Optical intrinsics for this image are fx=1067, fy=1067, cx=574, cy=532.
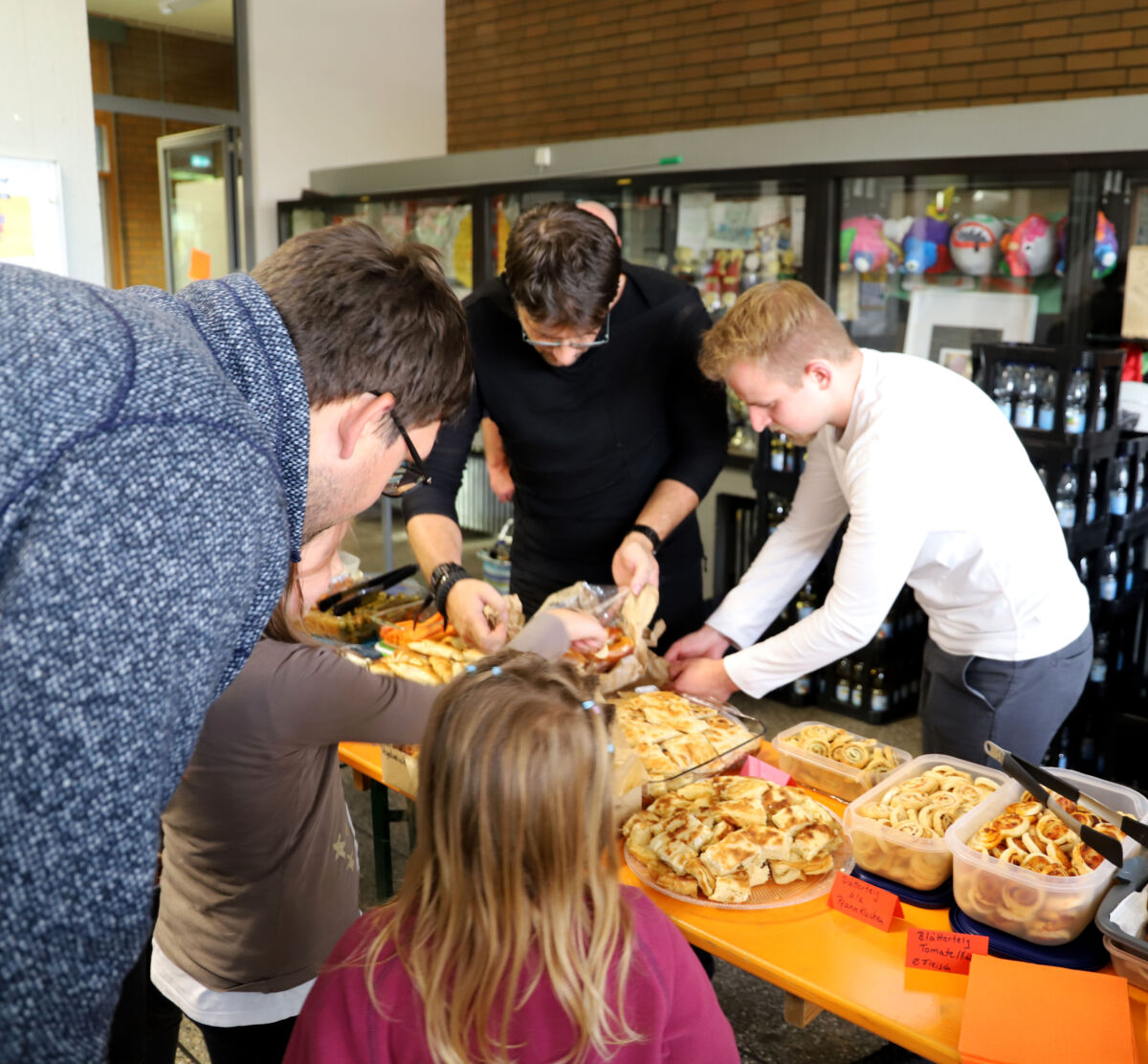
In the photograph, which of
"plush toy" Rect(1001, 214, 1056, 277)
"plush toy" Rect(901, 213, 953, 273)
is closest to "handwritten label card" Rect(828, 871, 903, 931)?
"plush toy" Rect(1001, 214, 1056, 277)

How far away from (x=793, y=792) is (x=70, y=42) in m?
3.07

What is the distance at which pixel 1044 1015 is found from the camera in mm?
1354

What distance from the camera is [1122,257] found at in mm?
4051

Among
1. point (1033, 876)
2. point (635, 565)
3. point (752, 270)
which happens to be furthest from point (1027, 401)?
point (1033, 876)

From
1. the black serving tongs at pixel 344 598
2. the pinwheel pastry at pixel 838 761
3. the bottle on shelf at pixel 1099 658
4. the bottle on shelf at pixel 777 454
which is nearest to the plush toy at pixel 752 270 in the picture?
the bottle on shelf at pixel 777 454

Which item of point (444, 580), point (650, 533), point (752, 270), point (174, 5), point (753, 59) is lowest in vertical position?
point (444, 580)

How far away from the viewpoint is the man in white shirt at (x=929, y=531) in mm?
2064

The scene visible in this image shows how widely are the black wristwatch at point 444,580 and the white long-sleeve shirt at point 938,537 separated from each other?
0.70 meters

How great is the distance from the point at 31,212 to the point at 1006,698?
10.1 ft

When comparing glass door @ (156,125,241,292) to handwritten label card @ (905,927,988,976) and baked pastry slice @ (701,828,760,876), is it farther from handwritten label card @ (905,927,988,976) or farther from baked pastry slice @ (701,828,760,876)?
handwritten label card @ (905,927,988,976)

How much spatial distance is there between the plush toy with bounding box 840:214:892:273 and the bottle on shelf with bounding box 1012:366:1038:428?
159cm

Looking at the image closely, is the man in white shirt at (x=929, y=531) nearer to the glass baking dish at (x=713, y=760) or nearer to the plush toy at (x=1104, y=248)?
the glass baking dish at (x=713, y=760)

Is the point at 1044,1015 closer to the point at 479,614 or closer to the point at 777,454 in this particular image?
the point at 479,614

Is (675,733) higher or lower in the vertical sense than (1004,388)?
lower
